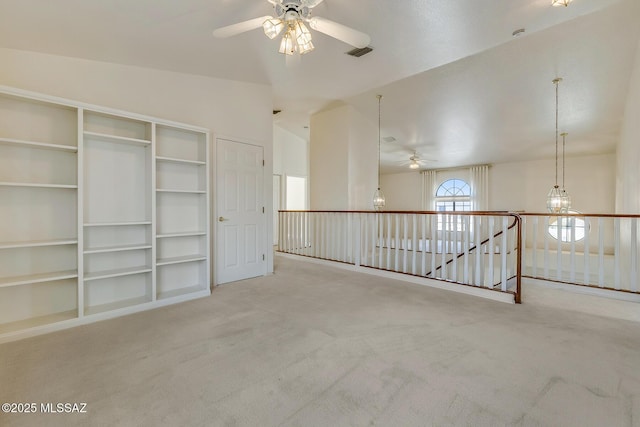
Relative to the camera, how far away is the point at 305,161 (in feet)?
29.6

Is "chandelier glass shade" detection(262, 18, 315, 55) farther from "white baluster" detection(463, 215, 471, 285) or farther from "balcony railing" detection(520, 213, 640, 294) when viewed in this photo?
"balcony railing" detection(520, 213, 640, 294)

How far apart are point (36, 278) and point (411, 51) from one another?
432 centimetres

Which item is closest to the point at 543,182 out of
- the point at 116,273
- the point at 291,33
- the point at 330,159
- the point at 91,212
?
the point at 330,159

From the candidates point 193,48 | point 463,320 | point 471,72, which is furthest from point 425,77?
point 463,320

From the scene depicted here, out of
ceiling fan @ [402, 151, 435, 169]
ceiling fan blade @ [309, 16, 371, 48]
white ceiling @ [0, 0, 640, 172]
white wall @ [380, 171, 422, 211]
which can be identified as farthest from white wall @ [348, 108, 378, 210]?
white wall @ [380, 171, 422, 211]

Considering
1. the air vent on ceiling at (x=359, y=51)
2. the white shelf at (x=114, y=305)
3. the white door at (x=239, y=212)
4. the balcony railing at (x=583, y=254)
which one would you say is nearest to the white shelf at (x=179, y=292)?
the white shelf at (x=114, y=305)

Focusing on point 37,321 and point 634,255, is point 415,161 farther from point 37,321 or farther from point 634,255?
point 37,321

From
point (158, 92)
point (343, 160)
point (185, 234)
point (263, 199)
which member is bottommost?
point (185, 234)

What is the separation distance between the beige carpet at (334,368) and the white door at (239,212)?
109cm

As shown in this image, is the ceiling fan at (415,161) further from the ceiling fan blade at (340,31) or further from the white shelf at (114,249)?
the white shelf at (114,249)

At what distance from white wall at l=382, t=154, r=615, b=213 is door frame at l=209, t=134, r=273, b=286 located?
314 inches

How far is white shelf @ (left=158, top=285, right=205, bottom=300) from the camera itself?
3.14m

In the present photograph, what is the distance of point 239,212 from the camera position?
4.07 m

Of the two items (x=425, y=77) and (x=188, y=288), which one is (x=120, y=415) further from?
(x=425, y=77)
